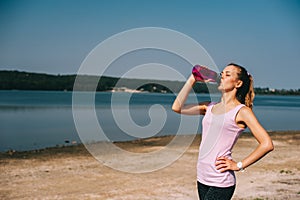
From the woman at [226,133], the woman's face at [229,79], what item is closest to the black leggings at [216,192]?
the woman at [226,133]

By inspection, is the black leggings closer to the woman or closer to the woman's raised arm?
the woman

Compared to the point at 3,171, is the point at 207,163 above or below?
above

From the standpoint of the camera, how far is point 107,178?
10.1 meters

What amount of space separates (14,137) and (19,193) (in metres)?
20.6

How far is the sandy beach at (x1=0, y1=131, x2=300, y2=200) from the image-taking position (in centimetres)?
837

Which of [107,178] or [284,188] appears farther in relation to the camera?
[107,178]

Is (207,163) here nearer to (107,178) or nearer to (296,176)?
(107,178)

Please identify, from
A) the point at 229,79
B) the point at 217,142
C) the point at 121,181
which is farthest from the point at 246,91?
the point at 121,181

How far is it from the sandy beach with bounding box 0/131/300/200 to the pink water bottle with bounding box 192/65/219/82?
5320 mm

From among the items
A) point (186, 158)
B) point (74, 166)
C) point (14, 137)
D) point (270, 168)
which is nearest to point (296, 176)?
point (270, 168)

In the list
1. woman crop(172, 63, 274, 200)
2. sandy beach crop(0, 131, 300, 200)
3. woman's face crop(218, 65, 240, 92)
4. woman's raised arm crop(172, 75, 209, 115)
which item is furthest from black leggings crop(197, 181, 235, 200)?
sandy beach crop(0, 131, 300, 200)

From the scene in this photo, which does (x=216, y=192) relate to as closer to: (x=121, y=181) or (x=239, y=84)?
(x=239, y=84)

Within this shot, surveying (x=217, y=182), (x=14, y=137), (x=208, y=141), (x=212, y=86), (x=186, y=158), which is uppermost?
(x=212, y=86)

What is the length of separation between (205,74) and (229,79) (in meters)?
0.22
